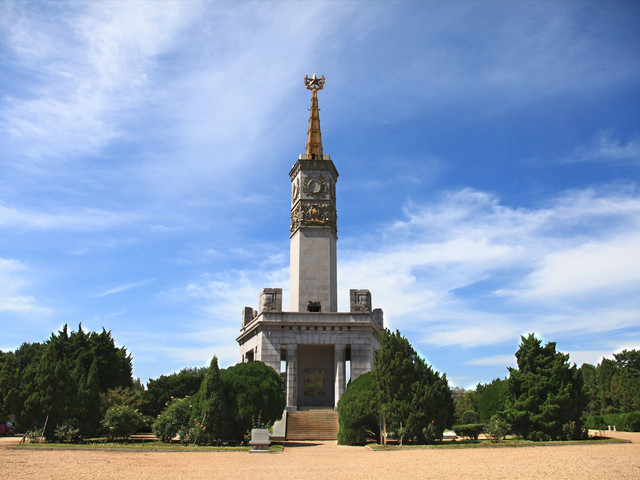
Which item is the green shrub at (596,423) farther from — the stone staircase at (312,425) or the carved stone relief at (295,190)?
the carved stone relief at (295,190)

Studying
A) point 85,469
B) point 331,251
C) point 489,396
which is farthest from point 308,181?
point 85,469

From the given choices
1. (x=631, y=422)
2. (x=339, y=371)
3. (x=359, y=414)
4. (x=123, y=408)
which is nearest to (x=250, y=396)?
(x=359, y=414)

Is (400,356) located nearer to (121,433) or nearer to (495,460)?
(495,460)

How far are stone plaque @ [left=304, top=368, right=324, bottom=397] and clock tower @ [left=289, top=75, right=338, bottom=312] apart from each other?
502cm

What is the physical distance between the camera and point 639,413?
39969mm

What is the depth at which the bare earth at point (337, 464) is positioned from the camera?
51.7ft

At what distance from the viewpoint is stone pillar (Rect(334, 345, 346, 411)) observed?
40094 mm

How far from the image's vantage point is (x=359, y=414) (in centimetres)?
2883

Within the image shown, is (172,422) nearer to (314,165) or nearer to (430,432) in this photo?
(430,432)

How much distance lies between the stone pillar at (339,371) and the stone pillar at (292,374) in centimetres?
308

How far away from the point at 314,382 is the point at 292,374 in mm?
3157

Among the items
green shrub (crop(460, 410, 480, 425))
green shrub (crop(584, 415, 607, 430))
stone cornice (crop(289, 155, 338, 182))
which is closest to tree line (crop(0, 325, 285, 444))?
stone cornice (crop(289, 155, 338, 182))

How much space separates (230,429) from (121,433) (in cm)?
683

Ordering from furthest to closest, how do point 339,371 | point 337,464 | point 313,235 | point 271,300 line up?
point 313,235
point 271,300
point 339,371
point 337,464
